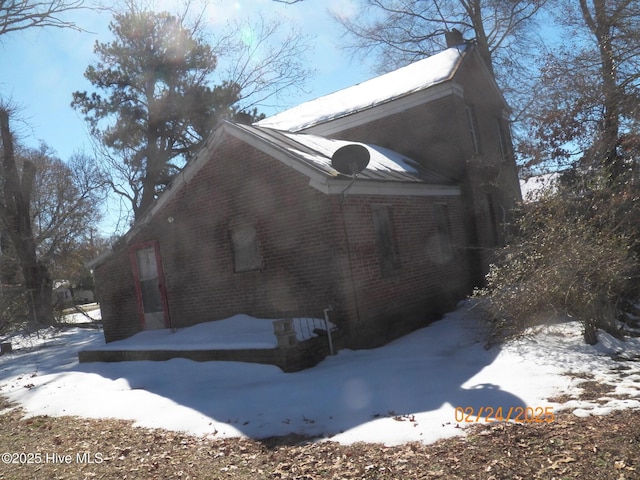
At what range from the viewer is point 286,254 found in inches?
372

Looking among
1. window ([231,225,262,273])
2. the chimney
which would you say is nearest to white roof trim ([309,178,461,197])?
window ([231,225,262,273])

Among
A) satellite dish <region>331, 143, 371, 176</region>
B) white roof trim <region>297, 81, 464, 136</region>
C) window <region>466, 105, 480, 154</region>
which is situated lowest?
satellite dish <region>331, 143, 371, 176</region>

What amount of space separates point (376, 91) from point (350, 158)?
832cm

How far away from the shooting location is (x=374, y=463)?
13.7 ft

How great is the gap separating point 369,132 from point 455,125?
2.63m

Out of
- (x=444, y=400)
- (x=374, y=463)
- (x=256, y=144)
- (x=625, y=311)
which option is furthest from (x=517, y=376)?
(x=256, y=144)

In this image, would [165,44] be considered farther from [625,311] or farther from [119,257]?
[625,311]

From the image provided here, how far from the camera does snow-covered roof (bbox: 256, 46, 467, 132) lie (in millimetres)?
14688

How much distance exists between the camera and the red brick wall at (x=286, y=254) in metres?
8.95

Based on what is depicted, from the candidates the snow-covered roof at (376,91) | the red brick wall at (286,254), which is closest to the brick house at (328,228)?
the red brick wall at (286,254)

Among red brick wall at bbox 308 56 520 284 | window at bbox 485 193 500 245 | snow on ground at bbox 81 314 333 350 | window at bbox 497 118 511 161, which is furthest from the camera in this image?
window at bbox 497 118 511 161
